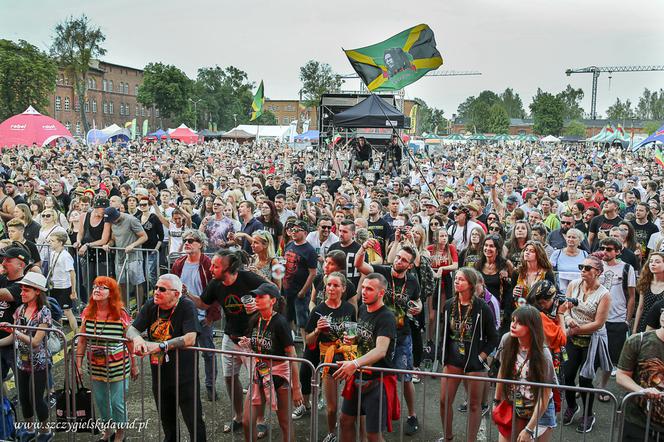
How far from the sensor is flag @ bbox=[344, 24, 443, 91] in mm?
14820

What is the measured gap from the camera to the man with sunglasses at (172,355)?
4.48 metres

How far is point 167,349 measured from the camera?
4289 mm

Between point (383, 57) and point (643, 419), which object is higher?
point (383, 57)

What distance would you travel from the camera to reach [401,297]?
531cm

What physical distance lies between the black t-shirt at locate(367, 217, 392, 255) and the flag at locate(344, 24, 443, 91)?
7.12m

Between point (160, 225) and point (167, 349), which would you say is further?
point (160, 225)

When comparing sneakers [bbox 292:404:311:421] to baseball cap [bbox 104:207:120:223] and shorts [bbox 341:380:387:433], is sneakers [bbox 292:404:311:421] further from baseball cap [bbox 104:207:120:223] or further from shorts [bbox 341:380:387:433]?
baseball cap [bbox 104:207:120:223]

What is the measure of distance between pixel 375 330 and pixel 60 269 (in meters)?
4.29

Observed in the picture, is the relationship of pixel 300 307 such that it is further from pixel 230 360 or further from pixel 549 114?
pixel 549 114

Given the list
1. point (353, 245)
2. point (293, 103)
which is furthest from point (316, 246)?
point (293, 103)

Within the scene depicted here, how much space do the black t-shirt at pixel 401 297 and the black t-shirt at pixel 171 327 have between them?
1.77 meters

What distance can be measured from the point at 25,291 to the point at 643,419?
4798mm

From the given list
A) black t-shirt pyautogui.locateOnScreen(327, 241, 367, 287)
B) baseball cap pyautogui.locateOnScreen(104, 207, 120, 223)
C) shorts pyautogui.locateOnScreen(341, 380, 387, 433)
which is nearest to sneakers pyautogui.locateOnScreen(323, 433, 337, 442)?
shorts pyautogui.locateOnScreen(341, 380, 387, 433)

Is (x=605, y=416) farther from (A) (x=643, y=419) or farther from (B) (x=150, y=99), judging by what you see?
(B) (x=150, y=99)
